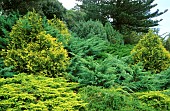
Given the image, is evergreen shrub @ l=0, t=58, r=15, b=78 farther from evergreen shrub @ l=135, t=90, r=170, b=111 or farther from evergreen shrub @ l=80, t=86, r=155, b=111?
evergreen shrub @ l=135, t=90, r=170, b=111

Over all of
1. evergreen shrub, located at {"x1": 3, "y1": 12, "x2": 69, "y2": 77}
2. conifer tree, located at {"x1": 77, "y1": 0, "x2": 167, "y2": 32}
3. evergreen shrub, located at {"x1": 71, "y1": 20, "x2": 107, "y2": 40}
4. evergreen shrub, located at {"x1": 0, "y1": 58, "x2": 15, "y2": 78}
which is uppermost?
conifer tree, located at {"x1": 77, "y1": 0, "x2": 167, "y2": 32}

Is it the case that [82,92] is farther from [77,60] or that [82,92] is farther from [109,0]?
[109,0]

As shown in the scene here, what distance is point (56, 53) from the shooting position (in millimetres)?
7078

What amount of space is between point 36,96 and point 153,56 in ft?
13.9

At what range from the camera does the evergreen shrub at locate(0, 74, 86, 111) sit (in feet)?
16.1

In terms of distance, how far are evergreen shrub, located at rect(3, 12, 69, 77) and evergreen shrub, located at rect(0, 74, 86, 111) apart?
110 centimetres

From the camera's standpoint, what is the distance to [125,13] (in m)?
21.4

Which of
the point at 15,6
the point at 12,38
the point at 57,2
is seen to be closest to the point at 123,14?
the point at 57,2

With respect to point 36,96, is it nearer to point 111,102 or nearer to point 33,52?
point 111,102

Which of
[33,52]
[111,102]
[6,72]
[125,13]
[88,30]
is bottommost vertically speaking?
[111,102]

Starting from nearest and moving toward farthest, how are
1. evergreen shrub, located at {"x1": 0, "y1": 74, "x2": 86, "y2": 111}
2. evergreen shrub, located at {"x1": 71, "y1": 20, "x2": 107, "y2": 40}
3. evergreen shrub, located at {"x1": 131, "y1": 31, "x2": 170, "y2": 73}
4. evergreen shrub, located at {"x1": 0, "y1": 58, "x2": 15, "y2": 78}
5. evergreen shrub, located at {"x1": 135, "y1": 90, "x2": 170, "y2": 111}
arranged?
evergreen shrub, located at {"x1": 0, "y1": 74, "x2": 86, "y2": 111} < evergreen shrub, located at {"x1": 135, "y1": 90, "x2": 170, "y2": 111} < evergreen shrub, located at {"x1": 0, "y1": 58, "x2": 15, "y2": 78} < evergreen shrub, located at {"x1": 131, "y1": 31, "x2": 170, "y2": 73} < evergreen shrub, located at {"x1": 71, "y1": 20, "x2": 107, "y2": 40}

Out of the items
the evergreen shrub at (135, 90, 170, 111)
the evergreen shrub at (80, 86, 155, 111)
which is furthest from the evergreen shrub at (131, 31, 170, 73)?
the evergreen shrub at (80, 86, 155, 111)

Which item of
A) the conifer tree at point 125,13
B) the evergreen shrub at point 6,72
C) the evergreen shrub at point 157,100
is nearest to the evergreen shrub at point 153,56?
the evergreen shrub at point 157,100

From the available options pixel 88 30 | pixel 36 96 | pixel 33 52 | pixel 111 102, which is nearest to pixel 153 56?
pixel 33 52
